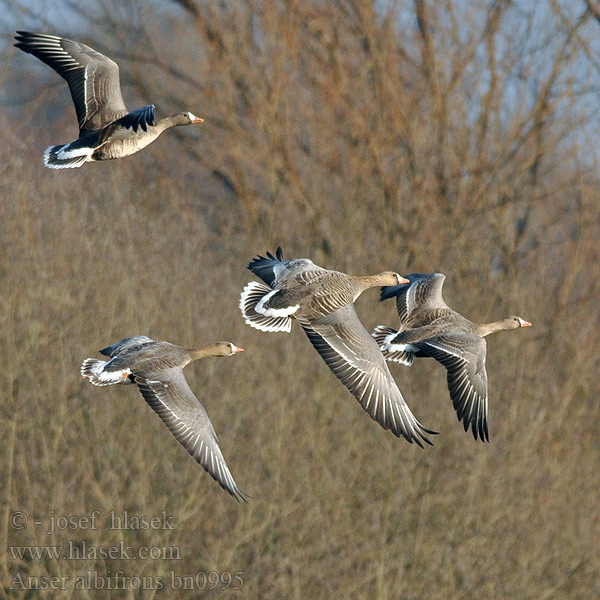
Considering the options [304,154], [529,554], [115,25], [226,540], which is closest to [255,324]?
[226,540]

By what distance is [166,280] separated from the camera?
25656mm

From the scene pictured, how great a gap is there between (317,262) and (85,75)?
59.5ft

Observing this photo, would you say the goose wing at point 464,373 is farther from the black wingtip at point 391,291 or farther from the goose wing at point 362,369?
the black wingtip at point 391,291

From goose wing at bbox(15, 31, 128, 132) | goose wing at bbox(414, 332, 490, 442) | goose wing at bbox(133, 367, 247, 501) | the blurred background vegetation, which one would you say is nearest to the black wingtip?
goose wing at bbox(414, 332, 490, 442)

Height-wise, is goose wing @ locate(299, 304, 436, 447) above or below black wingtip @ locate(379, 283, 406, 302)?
below

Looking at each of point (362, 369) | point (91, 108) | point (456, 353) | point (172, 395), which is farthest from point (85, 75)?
point (456, 353)

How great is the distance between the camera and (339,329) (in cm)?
Answer: 1020

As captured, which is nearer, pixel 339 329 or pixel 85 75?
pixel 339 329

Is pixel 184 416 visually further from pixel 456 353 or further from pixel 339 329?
pixel 456 353

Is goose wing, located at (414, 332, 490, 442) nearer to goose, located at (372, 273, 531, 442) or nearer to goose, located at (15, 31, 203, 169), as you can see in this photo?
goose, located at (372, 273, 531, 442)

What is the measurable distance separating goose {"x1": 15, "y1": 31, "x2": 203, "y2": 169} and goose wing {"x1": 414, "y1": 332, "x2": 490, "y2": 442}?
2.88 metres
